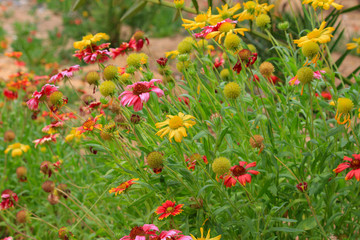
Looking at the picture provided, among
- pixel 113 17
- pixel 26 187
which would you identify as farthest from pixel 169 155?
pixel 113 17

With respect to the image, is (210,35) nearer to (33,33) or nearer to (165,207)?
(165,207)

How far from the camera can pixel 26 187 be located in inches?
106

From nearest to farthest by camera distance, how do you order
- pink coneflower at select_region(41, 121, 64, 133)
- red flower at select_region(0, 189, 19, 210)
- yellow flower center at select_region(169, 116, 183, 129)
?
1. yellow flower center at select_region(169, 116, 183, 129)
2. red flower at select_region(0, 189, 19, 210)
3. pink coneflower at select_region(41, 121, 64, 133)

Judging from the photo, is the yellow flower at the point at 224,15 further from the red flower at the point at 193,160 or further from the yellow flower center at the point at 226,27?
the red flower at the point at 193,160

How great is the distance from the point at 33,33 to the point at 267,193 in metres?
5.78

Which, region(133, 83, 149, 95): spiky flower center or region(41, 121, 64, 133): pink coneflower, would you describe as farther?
region(41, 121, 64, 133): pink coneflower

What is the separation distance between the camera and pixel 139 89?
1.39m

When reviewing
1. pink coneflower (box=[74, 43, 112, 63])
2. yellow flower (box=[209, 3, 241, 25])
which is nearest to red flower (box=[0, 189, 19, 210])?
pink coneflower (box=[74, 43, 112, 63])

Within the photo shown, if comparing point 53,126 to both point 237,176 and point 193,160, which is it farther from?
point 237,176

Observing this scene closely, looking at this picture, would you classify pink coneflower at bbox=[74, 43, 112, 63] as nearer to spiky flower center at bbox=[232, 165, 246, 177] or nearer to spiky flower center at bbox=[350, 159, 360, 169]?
spiky flower center at bbox=[232, 165, 246, 177]

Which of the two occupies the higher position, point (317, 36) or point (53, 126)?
point (317, 36)

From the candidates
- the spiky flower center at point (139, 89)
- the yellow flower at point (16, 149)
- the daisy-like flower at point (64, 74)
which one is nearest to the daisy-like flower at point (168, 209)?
the spiky flower center at point (139, 89)

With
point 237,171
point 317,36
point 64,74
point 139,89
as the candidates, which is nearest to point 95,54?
point 64,74

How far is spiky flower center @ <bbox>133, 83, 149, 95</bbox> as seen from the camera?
139 cm
